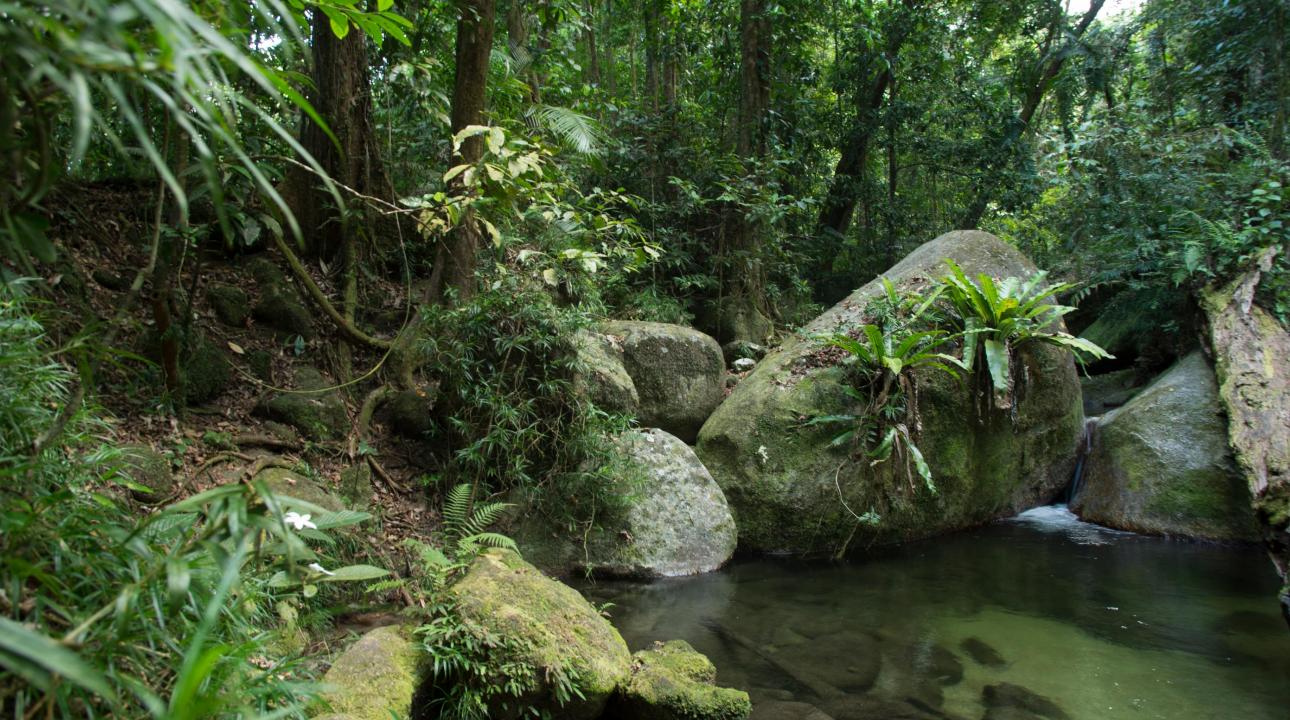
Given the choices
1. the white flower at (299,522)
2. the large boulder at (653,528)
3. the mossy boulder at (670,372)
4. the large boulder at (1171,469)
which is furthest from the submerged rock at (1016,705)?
the large boulder at (1171,469)

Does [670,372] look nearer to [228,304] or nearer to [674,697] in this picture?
[228,304]

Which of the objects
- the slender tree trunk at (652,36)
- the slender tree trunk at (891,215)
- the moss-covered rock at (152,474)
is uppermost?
the slender tree trunk at (652,36)

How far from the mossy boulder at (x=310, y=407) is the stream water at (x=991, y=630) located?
2081 millimetres

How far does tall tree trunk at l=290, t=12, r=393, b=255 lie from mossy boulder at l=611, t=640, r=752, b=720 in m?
3.89

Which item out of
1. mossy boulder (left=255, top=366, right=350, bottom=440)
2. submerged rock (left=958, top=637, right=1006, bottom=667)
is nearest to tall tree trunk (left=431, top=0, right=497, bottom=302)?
mossy boulder (left=255, top=366, right=350, bottom=440)

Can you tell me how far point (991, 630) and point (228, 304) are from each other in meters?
5.42

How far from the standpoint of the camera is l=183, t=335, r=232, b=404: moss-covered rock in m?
4.21

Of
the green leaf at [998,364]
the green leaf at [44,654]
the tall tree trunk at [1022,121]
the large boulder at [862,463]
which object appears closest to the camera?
the green leaf at [44,654]

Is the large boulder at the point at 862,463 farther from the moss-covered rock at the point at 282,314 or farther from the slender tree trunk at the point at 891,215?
the slender tree trunk at the point at 891,215

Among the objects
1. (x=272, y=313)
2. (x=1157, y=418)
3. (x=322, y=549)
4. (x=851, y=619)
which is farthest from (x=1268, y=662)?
(x=272, y=313)

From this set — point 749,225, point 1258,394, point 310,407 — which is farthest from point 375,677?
point 749,225

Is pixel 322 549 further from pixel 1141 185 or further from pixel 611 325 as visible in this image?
pixel 1141 185

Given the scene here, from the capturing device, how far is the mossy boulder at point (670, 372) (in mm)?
6625

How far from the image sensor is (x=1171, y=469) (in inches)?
262
